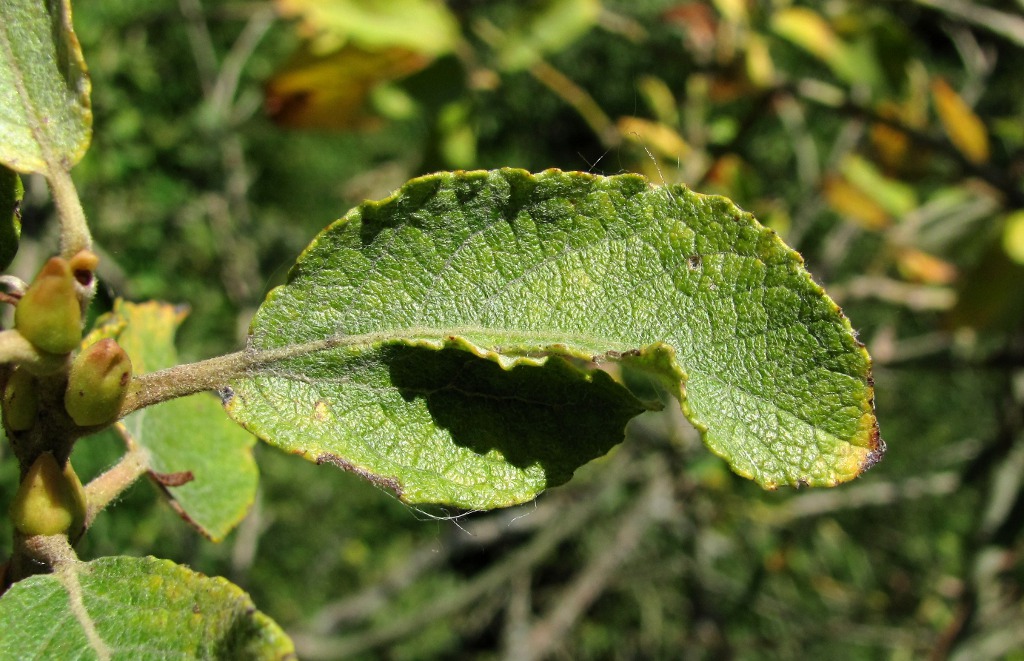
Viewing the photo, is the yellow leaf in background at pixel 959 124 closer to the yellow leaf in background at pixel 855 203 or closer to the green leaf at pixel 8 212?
the yellow leaf in background at pixel 855 203

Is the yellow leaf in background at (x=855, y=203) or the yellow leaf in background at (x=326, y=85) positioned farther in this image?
the yellow leaf in background at (x=855, y=203)

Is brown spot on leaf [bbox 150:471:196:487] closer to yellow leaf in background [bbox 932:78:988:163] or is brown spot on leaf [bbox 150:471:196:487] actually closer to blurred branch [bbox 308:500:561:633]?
blurred branch [bbox 308:500:561:633]

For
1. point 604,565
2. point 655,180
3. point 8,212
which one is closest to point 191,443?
point 8,212

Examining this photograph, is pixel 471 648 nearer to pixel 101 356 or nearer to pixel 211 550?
pixel 211 550

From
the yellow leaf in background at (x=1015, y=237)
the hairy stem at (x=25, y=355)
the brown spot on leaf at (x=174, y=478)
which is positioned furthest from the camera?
the yellow leaf in background at (x=1015, y=237)

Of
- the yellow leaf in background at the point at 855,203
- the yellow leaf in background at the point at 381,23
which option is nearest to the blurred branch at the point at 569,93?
the yellow leaf in background at the point at 381,23

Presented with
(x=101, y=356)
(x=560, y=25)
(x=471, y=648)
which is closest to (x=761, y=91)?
(x=560, y=25)

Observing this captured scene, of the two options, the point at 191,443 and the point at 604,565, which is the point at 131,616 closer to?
the point at 191,443
